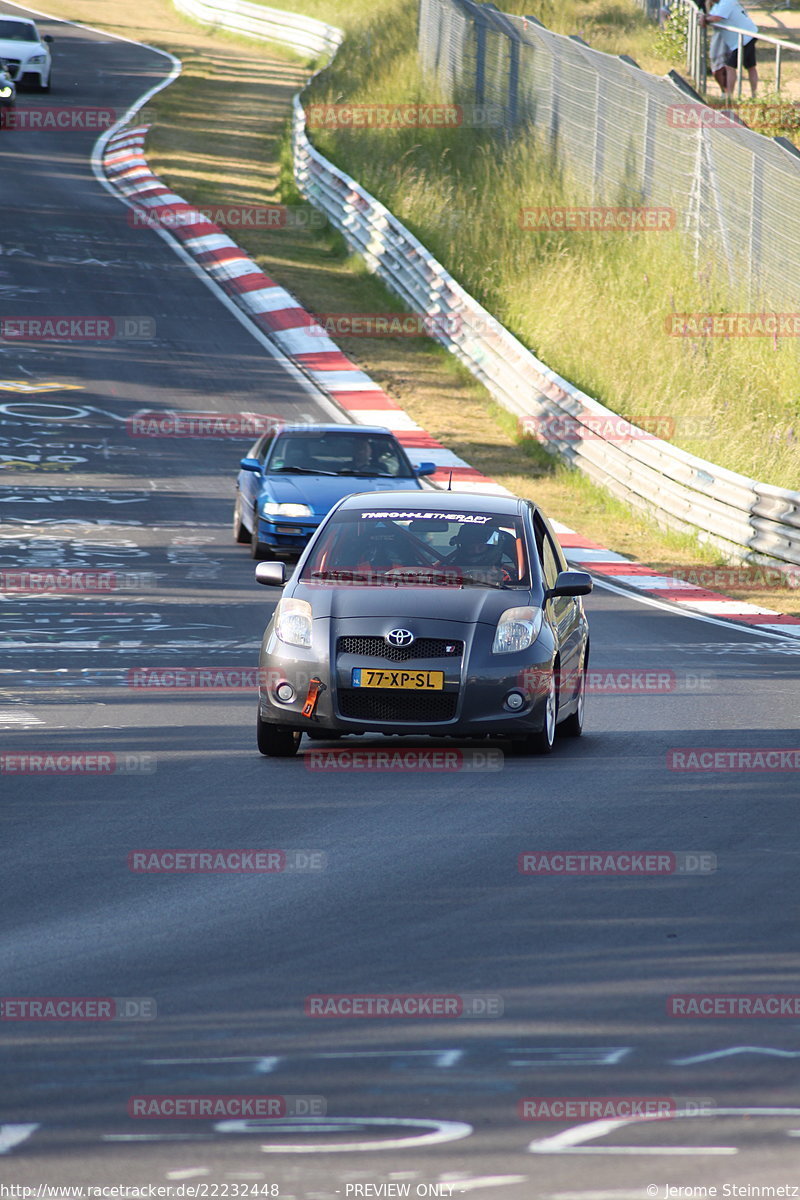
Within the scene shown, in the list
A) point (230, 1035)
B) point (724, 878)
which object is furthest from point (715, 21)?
point (230, 1035)

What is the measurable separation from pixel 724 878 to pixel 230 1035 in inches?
111

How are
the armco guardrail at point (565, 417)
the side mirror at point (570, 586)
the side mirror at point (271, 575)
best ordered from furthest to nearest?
the armco guardrail at point (565, 417) < the side mirror at point (271, 575) < the side mirror at point (570, 586)

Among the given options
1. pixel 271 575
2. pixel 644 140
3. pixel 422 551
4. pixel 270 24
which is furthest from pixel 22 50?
pixel 422 551

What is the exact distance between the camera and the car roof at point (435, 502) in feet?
36.8

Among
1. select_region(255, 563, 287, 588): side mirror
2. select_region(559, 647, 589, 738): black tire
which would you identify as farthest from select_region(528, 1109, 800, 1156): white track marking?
select_region(255, 563, 287, 588): side mirror

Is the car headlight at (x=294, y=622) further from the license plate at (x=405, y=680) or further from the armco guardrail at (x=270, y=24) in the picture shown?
the armco guardrail at (x=270, y=24)

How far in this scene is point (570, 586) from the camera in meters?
10.6

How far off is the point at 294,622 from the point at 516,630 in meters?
1.28

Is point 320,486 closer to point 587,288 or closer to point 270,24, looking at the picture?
point 587,288

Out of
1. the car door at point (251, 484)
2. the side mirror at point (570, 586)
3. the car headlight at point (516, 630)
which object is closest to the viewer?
the car headlight at point (516, 630)

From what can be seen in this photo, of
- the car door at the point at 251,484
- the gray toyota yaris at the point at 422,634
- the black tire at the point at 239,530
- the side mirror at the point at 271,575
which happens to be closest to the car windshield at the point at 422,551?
the gray toyota yaris at the point at 422,634

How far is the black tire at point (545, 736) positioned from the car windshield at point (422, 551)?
0.75 m

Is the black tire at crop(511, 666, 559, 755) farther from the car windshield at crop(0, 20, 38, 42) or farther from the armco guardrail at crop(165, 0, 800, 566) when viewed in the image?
the car windshield at crop(0, 20, 38, 42)

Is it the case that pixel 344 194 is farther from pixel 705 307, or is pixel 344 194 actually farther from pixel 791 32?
pixel 791 32
